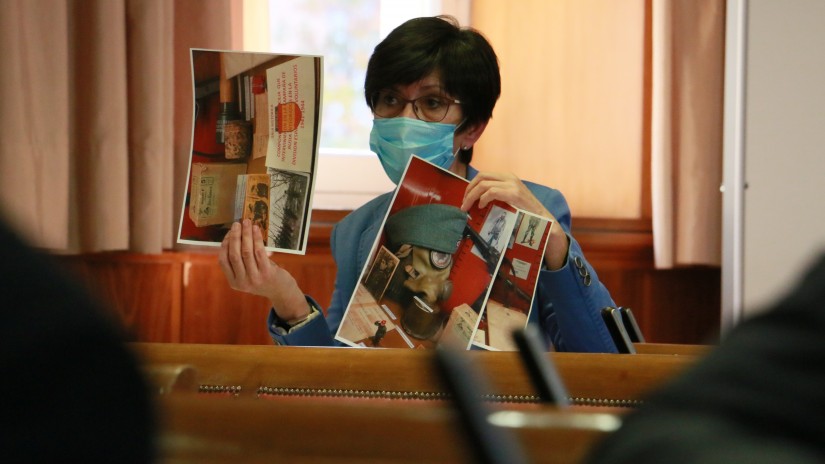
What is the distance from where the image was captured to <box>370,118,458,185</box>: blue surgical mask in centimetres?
170

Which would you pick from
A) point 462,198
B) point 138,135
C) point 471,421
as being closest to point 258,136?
point 462,198

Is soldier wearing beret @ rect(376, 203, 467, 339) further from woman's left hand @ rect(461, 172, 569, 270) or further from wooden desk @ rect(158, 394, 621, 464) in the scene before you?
wooden desk @ rect(158, 394, 621, 464)

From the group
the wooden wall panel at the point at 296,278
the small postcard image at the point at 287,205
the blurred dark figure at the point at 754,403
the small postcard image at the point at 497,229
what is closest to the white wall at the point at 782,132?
the wooden wall panel at the point at 296,278

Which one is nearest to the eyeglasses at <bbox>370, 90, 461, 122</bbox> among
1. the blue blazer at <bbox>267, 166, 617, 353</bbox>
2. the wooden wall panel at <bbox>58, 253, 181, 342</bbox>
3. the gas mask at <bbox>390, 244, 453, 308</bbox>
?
the blue blazer at <bbox>267, 166, 617, 353</bbox>

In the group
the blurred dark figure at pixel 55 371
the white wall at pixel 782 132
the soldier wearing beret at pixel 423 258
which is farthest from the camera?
the white wall at pixel 782 132

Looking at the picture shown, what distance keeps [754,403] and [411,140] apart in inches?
58.4

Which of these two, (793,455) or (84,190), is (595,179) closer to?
(84,190)

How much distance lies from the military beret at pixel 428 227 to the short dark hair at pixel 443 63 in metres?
0.31

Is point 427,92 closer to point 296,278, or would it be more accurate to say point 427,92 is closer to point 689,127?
point 296,278

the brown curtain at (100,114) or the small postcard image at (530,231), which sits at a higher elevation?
the brown curtain at (100,114)

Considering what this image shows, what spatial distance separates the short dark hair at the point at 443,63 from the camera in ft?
5.54

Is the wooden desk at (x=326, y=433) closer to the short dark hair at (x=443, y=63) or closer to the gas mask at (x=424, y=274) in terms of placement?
the gas mask at (x=424, y=274)

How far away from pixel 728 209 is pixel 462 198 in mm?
977

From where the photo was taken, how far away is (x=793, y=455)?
8.3 inches
